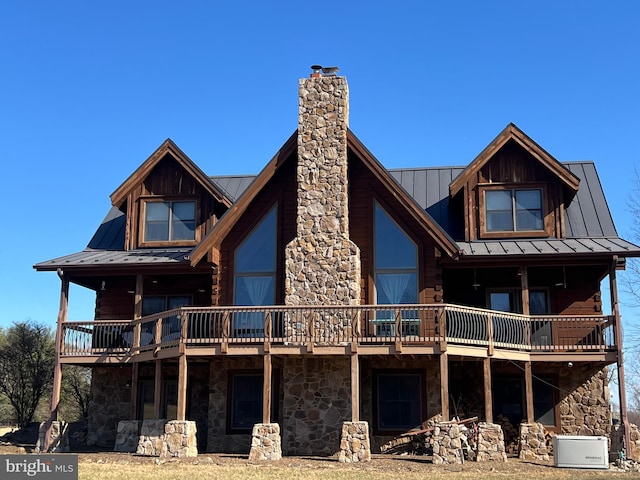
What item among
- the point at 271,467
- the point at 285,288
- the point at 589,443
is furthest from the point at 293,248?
the point at 589,443

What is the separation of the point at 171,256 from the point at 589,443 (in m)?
12.6

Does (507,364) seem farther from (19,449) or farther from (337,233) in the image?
(19,449)

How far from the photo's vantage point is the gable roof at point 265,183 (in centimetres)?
2216

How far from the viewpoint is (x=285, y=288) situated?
874 inches

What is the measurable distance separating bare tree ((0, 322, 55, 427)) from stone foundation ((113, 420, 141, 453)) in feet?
34.5

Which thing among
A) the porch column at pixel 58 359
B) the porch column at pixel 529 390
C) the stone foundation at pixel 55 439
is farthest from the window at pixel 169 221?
the porch column at pixel 529 390

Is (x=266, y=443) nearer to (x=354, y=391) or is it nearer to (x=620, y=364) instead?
(x=354, y=391)

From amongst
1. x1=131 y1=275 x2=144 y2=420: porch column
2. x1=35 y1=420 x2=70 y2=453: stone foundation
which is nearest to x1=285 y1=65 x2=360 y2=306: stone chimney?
x1=131 y1=275 x2=144 y2=420: porch column

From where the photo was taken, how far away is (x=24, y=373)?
32562 mm

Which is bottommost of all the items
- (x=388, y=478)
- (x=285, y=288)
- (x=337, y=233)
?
(x=388, y=478)

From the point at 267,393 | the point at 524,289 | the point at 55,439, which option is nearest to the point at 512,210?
the point at 524,289

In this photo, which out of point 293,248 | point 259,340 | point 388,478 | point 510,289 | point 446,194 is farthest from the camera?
point 446,194

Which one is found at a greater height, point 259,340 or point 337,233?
point 337,233

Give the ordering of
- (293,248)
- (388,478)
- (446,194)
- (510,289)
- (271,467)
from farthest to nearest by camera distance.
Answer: (446,194) < (510,289) < (293,248) < (271,467) < (388,478)
